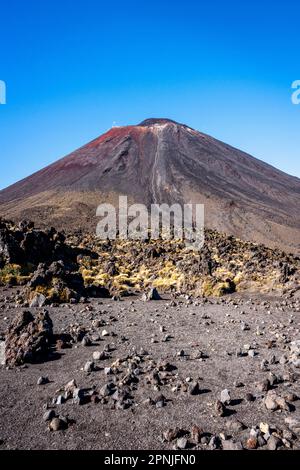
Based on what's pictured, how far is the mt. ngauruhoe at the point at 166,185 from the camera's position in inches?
2318

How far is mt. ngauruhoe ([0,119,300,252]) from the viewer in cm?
5888

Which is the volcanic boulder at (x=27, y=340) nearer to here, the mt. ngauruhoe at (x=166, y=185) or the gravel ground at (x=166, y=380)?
the gravel ground at (x=166, y=380)

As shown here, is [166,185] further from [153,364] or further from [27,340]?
[153,364]

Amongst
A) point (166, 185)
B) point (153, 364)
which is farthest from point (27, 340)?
point (166, 185)

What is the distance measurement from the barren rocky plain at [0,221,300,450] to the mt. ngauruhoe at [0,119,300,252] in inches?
1371

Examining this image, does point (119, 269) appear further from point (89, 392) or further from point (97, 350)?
point (89, 392)

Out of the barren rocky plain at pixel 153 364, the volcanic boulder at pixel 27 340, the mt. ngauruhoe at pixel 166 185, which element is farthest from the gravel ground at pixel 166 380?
the mt. ngauruhoe at pixel 166 185

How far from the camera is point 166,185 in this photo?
76.8 metres

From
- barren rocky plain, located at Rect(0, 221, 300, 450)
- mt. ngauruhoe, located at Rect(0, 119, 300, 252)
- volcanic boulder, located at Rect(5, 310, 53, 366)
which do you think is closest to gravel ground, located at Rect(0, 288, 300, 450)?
barren rocky plain, located at Rect(0, 221, 300, 450)

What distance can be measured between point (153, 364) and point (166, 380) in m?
0.81

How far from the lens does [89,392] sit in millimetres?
6863

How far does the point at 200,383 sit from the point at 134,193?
6793cm

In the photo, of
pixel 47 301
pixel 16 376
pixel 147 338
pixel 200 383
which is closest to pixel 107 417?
pixel 200 383

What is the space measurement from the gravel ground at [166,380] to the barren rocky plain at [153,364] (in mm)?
26
